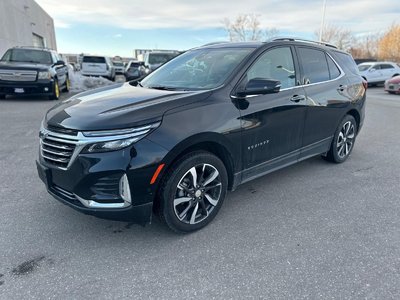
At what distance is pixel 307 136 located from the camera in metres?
4.15

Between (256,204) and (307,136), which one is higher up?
(307,136)

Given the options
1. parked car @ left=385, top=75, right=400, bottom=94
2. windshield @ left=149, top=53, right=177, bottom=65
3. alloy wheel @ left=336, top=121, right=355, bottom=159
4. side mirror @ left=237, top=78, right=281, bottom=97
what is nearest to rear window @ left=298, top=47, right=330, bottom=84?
alloy wheel @ left=336, top=121, right=355, bottom=159

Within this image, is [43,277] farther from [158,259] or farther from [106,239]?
[158,259]

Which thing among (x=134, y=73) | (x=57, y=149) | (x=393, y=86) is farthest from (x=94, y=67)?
(x=57, y=149)

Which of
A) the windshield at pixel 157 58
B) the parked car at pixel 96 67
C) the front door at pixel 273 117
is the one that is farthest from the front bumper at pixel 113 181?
the parked car at pixel 96 67

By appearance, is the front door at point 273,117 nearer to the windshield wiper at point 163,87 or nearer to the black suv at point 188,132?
the black suv at point 188,132

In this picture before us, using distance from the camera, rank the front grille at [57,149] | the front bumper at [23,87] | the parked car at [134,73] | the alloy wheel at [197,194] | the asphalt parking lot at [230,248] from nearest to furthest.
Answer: the asphalt parking lot at [230,248] < the front grille at [57,149] < the alloy wheel at [197,194] < the front bumper at [23,87] < the parked car at [134,73]

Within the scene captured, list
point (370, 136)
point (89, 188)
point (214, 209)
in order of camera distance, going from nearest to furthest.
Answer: point (89, 188) → point (214, 209) → point (370, 136)

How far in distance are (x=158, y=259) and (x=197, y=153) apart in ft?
3.24

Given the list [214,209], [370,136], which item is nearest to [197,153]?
[214,209]

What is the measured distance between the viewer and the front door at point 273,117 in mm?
3285

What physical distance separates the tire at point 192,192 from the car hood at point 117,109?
1.64 feet

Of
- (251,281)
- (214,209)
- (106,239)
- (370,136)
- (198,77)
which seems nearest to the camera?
(251,281)

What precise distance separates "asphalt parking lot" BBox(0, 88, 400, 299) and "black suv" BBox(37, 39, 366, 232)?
36 cm
